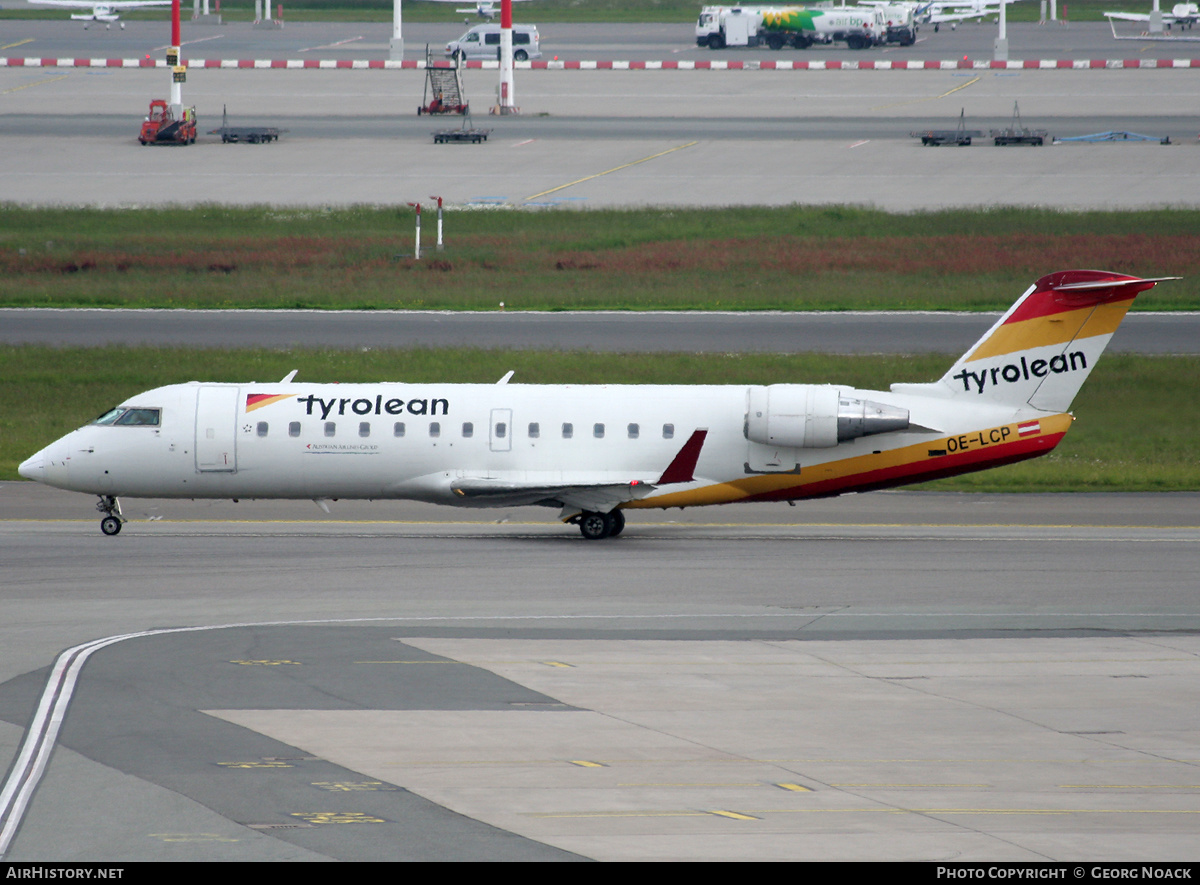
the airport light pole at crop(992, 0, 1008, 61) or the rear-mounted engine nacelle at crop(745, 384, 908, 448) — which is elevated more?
the airport light pole at crop(992, 0, 1008, 61)

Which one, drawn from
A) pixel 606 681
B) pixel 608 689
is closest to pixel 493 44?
pixel 606 681

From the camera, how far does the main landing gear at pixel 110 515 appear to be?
30656 millimetres

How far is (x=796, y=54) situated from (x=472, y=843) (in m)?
116

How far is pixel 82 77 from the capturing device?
108 meters

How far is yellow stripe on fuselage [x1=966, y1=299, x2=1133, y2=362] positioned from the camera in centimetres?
3009

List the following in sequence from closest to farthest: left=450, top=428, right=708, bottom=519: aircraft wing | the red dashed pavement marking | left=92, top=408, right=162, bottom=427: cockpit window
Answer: left=450, top=428, right=708, bottom=519: aircraft wing
left=92, top=408, right=162, bottom=427: cockpit window
the red dashed pavement marking

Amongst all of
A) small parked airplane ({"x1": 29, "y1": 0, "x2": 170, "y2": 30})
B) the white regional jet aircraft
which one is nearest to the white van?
small parked airplane ({"x1": 29, "y1": 0, "x2": 170, "y2": 30})

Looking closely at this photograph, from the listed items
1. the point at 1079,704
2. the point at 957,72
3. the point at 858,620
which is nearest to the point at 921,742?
the point at 1079,704

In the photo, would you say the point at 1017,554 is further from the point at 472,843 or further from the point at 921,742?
the point at 472,843

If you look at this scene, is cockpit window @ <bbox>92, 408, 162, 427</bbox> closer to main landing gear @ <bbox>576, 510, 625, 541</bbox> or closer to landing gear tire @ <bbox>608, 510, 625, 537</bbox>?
main landing gear @ <bbox>576, 510, 625, 541</bbox>

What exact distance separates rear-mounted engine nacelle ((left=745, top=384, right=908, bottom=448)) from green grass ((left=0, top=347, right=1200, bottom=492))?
27.2 ft

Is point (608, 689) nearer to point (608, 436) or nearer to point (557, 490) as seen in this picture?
point (557, 490)

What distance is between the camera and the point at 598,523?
30594mm

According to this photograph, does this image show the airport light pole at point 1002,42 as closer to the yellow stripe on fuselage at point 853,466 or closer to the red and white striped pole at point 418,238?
the red and white striped pole at point 418,238
